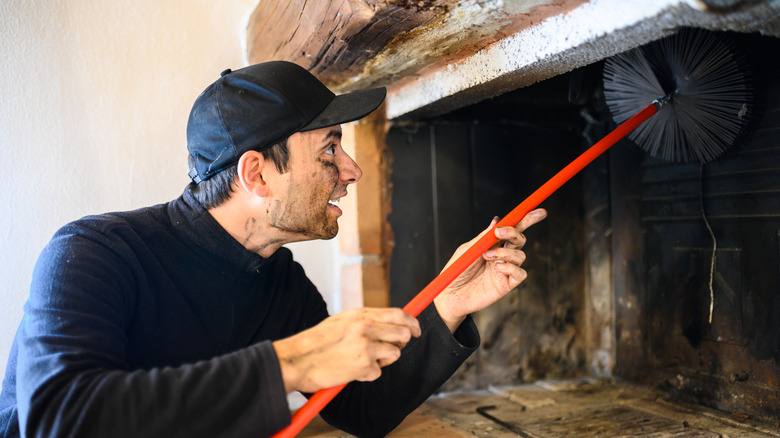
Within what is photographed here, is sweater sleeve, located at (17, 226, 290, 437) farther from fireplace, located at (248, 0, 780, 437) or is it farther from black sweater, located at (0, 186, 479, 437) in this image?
fireplace, located at (248, 0, 780, 437)

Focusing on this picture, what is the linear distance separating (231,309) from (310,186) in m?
0.26

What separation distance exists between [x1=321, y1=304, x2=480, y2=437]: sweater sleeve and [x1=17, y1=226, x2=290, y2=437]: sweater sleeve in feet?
1.19

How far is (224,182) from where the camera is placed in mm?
1000

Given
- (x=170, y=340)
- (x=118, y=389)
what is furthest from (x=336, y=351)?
(x=170, y=340)

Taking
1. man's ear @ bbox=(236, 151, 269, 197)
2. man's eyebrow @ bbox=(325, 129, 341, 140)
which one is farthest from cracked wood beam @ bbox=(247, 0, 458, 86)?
man's ear @ bbox=(236, 151, 269, 197)

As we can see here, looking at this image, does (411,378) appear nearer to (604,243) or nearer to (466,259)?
(466,259)

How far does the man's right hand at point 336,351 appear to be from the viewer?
0.73 m

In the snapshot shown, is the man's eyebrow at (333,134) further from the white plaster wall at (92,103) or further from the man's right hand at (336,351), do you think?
the white plaster wall at (92,103)

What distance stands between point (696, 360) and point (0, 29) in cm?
162

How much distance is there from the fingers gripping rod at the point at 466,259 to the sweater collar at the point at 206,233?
0.33 metres

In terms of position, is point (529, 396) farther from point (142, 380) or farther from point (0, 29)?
point (0, 29)

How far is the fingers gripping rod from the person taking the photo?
76 centimetres

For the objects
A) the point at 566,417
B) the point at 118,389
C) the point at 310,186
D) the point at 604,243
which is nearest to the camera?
the point at 118,389

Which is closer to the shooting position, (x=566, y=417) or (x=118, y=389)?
(x=118, y=389)
